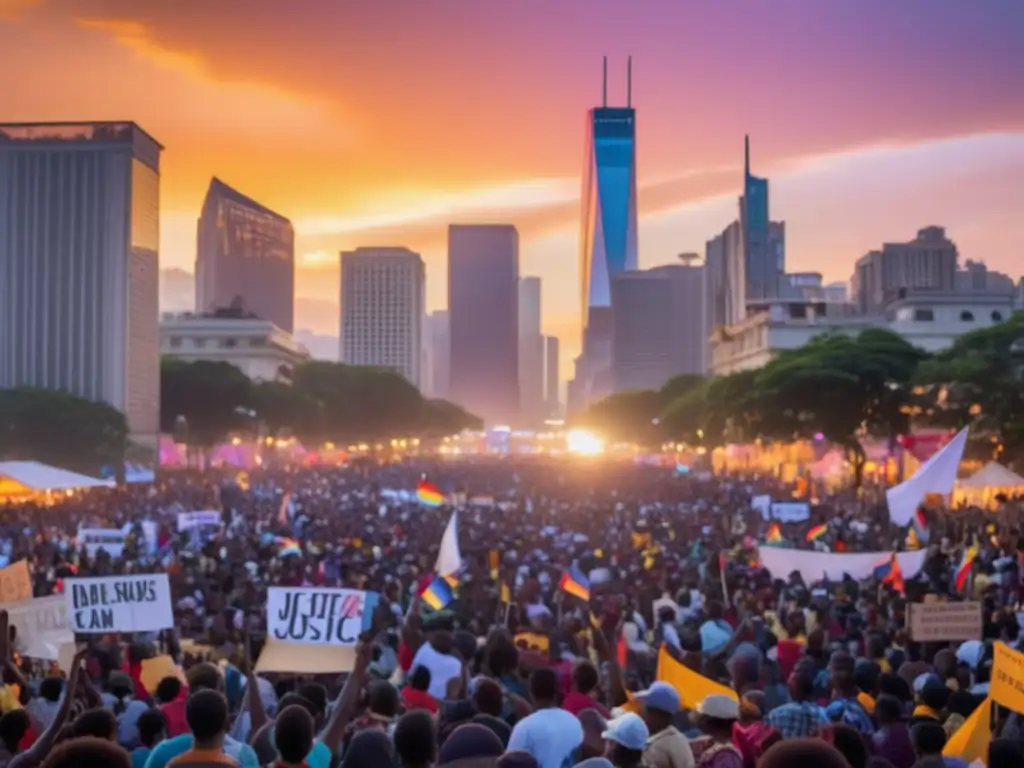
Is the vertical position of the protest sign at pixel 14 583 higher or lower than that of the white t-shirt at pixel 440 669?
higher

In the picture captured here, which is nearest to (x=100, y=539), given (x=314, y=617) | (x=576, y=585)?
(x=576, y=585)

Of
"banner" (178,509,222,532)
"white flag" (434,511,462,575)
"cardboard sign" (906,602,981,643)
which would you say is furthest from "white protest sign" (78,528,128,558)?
"cardboard sign" (906,602,981,643)

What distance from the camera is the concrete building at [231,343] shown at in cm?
14675

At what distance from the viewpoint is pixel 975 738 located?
786 centimetres

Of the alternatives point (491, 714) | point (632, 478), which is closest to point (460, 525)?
point (491, 714)

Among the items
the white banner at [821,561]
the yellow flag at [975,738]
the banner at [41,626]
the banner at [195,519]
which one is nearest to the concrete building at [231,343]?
the banner at [195,519]

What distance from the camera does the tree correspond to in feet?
234

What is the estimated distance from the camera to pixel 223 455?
85.8 m

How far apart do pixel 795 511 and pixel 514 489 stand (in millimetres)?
25151

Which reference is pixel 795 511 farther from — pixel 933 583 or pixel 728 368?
pixel 728 368

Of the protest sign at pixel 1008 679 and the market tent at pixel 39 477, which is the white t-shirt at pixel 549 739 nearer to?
the protest sign at pixel 1008 679

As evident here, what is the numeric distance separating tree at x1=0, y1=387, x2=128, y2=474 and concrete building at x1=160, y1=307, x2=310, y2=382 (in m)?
72.3

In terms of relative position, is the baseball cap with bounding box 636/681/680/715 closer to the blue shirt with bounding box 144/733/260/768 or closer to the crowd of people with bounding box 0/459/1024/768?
the crowd of people with bounding box 0/459/1024/768

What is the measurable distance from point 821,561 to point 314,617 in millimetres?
9318
